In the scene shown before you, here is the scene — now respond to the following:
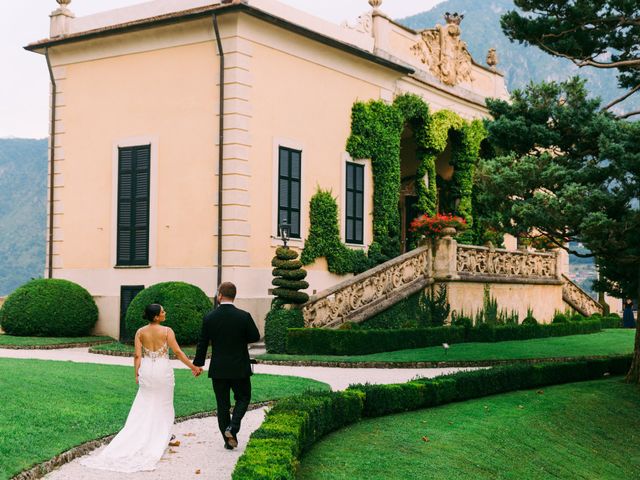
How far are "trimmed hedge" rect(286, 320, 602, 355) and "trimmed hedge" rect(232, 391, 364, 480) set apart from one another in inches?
310

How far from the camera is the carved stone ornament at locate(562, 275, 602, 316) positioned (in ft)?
107

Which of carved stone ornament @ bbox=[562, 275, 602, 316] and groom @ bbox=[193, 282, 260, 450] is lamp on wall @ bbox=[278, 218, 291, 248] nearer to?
groom @ bbox=[193, 282, 260, 450]

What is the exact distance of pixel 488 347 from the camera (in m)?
22.4

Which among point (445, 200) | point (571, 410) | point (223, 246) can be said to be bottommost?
point (571, 410)

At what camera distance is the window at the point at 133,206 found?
24359 millimetres

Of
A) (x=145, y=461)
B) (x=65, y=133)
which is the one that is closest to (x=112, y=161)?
(x=65, y=133)

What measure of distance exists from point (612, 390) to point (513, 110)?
5.69 meters

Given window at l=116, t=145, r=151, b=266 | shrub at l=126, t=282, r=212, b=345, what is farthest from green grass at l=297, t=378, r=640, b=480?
window at l=116, t=145, r=151, b=266

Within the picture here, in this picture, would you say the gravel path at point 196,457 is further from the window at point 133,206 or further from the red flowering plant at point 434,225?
the window at point 133,206

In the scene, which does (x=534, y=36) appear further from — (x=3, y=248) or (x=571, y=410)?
(x=3, y=248)

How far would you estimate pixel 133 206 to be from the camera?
24.6 m

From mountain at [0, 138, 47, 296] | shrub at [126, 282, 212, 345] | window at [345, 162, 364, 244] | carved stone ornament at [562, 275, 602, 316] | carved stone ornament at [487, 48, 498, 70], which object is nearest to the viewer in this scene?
shrub at [126, 282, 212, 345]

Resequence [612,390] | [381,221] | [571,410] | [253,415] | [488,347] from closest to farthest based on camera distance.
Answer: [253,415] → [571,410] → [612,390] → [488,347] → [381,221]

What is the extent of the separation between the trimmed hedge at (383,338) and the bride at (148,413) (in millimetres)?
10548
